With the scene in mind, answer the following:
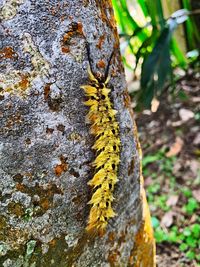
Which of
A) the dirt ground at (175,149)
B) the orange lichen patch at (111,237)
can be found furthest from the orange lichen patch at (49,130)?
the dirt ground at (175,149)

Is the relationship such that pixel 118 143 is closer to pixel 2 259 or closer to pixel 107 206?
pixel 107 206

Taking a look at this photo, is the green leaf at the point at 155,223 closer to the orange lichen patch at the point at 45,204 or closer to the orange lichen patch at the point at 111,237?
the orange lichen patch at the point at 111,237

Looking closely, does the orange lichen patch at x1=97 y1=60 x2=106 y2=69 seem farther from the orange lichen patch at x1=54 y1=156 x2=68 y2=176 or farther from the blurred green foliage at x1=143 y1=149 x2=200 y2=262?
the blurred green foliage at x1=143 y1=149 x2=200 y2=262

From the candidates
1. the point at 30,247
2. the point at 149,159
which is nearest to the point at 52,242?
the point at 30,247

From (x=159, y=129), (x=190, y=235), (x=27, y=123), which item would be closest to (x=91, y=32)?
(x=27, y=123)

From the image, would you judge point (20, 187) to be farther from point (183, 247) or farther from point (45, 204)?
point (183, 247)

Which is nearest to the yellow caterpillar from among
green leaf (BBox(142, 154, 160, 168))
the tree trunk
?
the tree trunk

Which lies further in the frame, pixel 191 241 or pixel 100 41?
pixel 191 241
